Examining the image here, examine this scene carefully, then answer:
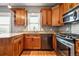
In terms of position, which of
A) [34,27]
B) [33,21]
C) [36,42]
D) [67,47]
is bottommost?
[36,42]

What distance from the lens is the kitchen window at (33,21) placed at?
7.24 meters

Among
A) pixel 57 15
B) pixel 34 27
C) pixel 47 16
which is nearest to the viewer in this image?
pixel 57 15

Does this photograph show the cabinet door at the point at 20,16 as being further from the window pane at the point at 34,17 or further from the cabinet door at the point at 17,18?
the window pane at the point at 34,17

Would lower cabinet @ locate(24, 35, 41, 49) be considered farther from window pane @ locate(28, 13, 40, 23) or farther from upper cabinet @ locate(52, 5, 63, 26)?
window pane @ locate(28, 13, 40, 23)

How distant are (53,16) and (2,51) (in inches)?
157

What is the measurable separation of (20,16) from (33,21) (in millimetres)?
794

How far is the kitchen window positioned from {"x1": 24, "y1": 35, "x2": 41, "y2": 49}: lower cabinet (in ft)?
3.09

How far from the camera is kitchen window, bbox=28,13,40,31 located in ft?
23.7

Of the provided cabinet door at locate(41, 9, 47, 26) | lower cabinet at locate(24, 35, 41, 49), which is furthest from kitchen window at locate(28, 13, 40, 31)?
lower cabinet at locate(24, 35, 41, 49)

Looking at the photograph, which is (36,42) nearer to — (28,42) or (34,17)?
(28,42)

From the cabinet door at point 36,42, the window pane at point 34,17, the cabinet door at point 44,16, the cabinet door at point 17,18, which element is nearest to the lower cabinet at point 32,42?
the cabinet door at point 36,42

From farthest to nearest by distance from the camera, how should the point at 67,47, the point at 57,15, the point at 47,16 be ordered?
the point at 47,16
the point at 57,15
the point at 67,47

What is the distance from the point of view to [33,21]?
7.32 m

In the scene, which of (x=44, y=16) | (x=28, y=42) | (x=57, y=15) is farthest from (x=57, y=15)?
(x=28, y=42)
